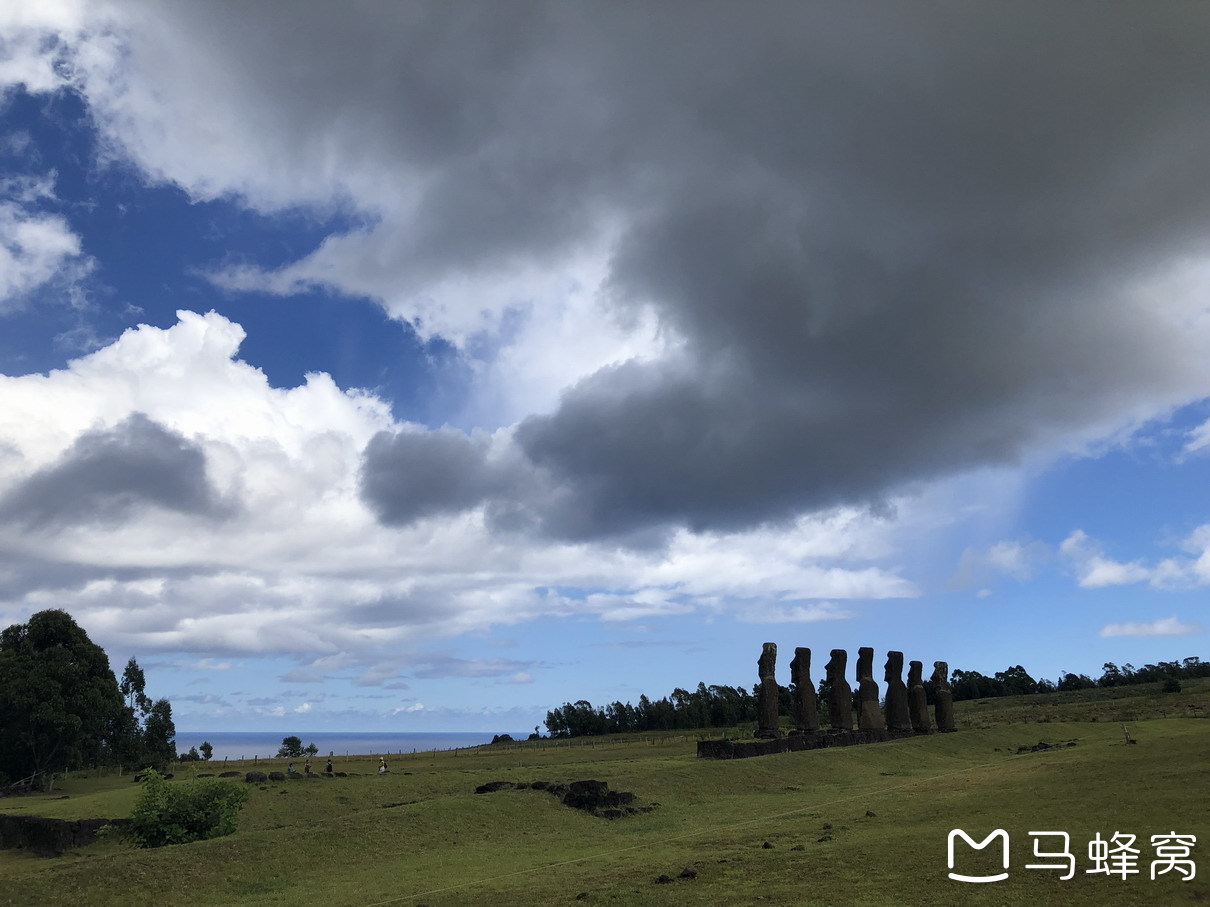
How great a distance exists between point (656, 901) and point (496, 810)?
15.3m

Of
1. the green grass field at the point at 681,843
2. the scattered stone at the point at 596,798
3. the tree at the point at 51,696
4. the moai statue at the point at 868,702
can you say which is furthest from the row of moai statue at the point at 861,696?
the tree at the point at 51,696

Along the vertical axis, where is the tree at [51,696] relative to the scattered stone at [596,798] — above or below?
above

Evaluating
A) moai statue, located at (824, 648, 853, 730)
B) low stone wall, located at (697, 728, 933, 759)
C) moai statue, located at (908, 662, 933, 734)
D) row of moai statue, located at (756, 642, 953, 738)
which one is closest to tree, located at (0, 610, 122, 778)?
low stone wall, located at (697, 728, 933, 759)

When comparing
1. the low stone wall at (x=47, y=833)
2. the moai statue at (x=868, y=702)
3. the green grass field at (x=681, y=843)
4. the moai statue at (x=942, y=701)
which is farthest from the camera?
the moai statue at (x=942, y=701)

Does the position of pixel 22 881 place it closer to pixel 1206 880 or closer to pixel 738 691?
pixel 1206 880

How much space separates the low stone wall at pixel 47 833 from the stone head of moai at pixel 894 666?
6131cm

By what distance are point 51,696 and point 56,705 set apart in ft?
2.55

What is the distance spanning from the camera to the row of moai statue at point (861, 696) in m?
65.2

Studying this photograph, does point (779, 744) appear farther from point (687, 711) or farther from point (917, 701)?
point (687, 711)

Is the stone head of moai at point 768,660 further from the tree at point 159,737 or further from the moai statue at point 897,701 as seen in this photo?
the tree at point 159,737

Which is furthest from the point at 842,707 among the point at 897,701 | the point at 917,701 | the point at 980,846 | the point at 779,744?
the point at 980,846

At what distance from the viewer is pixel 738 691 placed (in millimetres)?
150000

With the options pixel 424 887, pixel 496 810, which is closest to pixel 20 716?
pixel 496 810

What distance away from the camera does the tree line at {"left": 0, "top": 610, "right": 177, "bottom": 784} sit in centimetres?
6000
